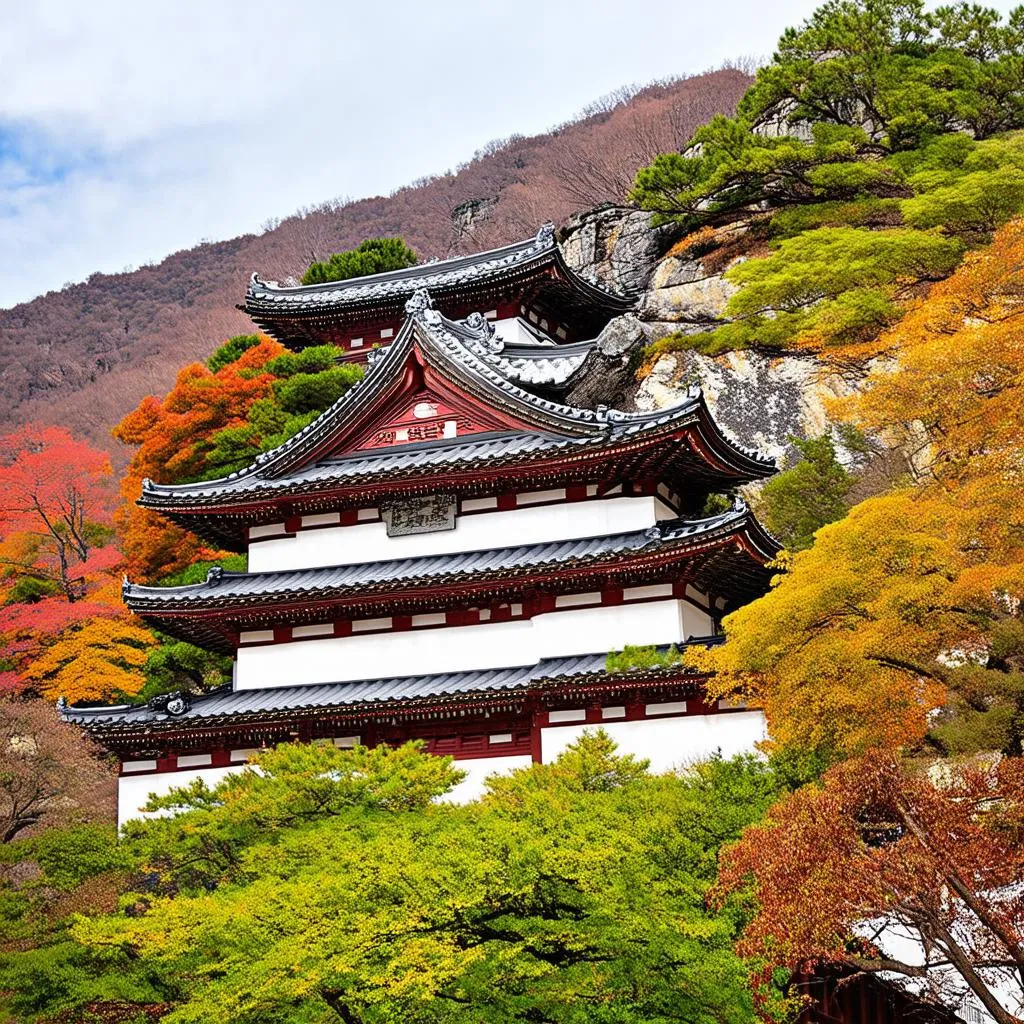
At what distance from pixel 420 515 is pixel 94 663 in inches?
484

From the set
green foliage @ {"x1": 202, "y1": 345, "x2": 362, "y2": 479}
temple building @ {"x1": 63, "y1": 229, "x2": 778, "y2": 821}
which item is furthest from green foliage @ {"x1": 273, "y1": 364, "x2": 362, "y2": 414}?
temple building @ {"x1": 63, "y1": 229, "x2": 778, "y2": 821}

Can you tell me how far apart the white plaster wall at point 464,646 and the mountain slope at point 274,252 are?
146 ft

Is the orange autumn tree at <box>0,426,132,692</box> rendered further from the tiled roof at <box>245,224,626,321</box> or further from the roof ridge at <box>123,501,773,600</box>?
the roof ridge at <box>123,501,773,600</box>

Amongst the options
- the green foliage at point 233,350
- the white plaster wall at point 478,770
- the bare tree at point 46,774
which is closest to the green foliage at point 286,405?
the green foliage at point 233,350

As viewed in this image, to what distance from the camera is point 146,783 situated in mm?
23594

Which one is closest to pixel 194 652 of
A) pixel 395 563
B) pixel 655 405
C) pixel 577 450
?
pixel 395 563

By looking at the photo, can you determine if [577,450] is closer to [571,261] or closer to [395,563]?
[395,563]

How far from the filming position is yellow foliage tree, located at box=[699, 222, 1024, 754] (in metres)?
15.7

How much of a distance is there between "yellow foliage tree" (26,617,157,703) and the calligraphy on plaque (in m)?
10.8

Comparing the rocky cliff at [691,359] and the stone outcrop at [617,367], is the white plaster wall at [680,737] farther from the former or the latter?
the stone outcrop at [617,367]

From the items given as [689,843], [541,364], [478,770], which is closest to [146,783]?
[478,770]

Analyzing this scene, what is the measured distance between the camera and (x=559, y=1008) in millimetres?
13242

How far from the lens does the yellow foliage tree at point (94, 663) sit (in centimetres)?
3166

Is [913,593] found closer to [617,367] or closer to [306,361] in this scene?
[306,361]
